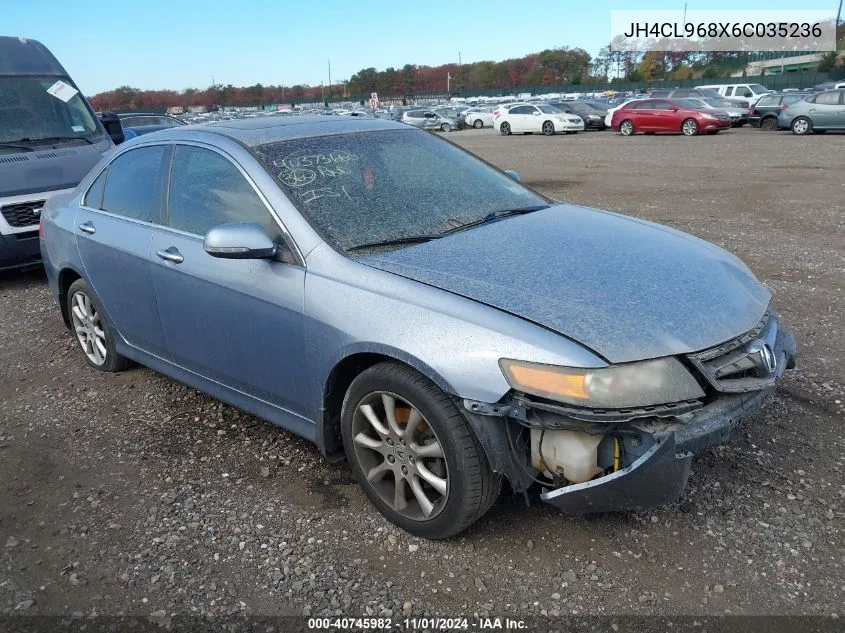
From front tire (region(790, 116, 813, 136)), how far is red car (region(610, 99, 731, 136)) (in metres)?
2.42

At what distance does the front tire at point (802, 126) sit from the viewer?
22.8 m

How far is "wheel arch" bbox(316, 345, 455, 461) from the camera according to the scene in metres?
2.68

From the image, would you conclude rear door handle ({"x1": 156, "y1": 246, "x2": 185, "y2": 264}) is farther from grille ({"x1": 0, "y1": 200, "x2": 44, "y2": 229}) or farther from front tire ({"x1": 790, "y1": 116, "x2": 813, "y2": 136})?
front tire ({"x1": 790, "y1": 116, "x2": 813, "y2": 136})

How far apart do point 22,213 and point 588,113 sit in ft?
95.2

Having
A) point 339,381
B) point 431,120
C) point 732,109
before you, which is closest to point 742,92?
point 732,109

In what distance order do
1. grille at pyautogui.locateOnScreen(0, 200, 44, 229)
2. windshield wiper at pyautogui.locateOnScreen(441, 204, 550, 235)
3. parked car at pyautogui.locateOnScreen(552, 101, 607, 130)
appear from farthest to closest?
Answer: 1. parked car at pyautogui.locateOnScreen(552, 101, 607, 130)
2. grille at pyautogui.locateOnScreen(0, 200, 44, 229)
3. windshield wiper at pyautogui.locateOnScreen(441, 204, 550, 235)

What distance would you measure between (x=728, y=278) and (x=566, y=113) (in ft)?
97.7

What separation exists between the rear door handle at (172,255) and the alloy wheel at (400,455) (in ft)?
4.43

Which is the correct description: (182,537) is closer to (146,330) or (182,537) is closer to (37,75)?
(146,330)

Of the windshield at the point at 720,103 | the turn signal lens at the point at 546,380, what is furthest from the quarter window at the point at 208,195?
the windshield at the point at 720,103

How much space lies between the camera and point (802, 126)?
23000 millimetres

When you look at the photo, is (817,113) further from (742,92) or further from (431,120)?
(431,120)

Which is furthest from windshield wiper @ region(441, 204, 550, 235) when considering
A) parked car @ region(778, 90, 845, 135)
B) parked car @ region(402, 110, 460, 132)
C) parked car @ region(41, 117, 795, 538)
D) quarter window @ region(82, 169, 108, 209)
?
parked car @ region(402, 110, 460, 132)

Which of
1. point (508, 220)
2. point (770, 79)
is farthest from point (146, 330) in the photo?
point (770, 79)
